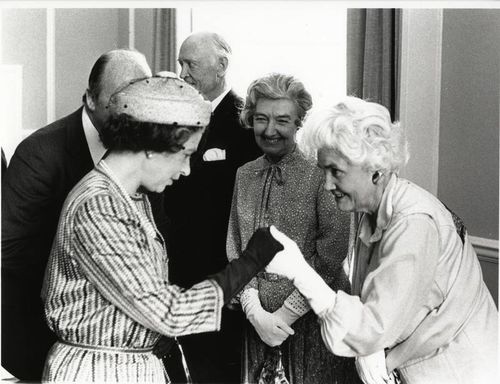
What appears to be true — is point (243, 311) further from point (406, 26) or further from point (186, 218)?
point (406, 26)

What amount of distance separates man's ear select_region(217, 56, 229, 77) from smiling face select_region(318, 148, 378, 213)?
1639 mm

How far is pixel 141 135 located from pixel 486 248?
1984 mm

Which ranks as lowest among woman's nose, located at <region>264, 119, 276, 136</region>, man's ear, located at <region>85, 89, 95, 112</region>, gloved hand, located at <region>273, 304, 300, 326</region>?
gloved hand, located at <region>273, 304, 300, 326</region>

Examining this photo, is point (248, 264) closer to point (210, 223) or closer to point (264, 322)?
point (264, 322)

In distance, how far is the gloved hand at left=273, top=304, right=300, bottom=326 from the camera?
8.46 feet

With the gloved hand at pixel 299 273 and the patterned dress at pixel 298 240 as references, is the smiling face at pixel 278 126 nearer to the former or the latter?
the patterned dress at pixel 298 240

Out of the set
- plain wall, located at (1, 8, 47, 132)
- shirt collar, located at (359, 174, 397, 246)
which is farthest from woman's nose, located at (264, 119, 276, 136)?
plain wall, located at (1, 8, 47, 132)

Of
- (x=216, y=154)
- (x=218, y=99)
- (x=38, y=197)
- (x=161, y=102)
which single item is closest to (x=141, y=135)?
(x=161, y=102)

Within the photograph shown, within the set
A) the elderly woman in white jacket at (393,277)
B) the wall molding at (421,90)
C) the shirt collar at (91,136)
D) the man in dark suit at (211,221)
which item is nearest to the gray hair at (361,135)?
the elderly woman in white jacket at (393,277)

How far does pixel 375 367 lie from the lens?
2.10m

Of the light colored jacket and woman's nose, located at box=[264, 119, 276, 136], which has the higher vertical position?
woman's nose, located at box=[264, 119, 276, 136]

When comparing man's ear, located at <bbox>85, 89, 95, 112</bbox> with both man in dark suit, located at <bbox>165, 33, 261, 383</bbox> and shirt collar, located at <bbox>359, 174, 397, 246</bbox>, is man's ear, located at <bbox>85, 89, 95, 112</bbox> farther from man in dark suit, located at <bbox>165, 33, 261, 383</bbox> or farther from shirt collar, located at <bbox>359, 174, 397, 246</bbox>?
shirt collar, located at <bbox>359, 174, 397, 246</bbox>

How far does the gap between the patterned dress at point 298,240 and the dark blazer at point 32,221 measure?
14.9 inches

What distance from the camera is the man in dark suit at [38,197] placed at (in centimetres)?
264
